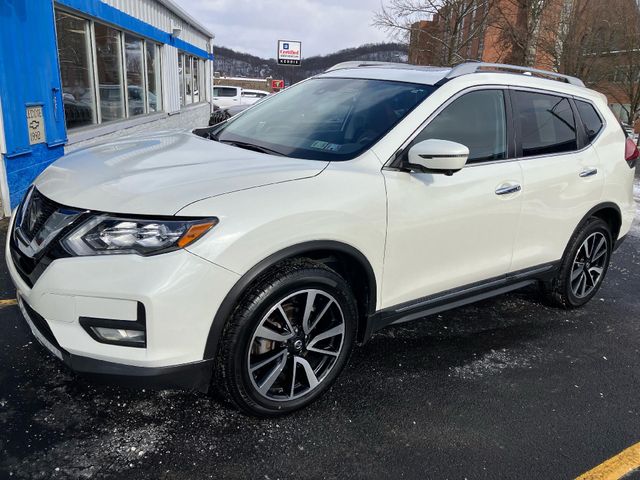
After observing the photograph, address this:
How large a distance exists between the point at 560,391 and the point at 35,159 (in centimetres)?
649

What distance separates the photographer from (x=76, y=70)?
8461 millimetres

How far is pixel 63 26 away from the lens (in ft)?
26.0

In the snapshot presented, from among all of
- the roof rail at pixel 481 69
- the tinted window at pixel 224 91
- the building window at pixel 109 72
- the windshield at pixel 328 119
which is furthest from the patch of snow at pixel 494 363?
the tinted window at pixel 224 91

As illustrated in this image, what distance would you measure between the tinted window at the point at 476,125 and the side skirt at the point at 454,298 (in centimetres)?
83

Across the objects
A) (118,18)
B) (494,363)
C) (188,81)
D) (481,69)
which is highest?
(118,18)

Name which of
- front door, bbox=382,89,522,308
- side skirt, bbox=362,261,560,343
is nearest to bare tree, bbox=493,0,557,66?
side skirt, bbox=362,261,560,343

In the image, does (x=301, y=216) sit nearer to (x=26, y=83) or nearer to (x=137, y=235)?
(x=137, y=235)

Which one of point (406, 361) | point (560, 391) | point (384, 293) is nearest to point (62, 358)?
point (384, 293)

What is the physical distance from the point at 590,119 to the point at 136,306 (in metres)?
3.72

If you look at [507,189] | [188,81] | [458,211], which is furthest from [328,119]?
[188,81]

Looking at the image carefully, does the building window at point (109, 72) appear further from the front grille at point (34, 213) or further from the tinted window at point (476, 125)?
the tinted window at point (476, 125)

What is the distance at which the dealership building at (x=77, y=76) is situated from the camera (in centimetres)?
618

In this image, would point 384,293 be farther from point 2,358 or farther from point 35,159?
point 35,159

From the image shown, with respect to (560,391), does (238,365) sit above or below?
above
